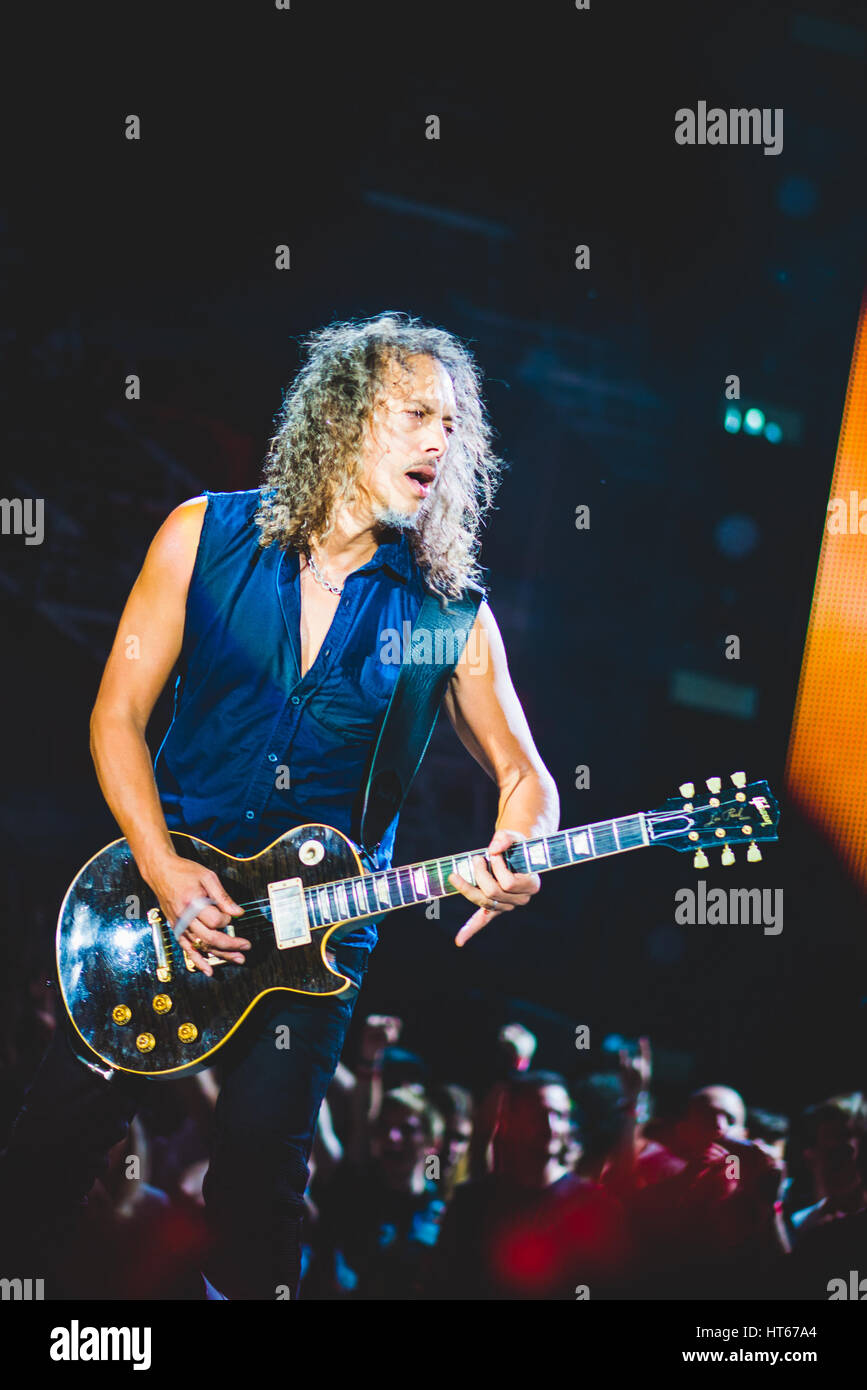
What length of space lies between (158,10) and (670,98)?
187cm

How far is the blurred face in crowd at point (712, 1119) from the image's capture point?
3.87 meters

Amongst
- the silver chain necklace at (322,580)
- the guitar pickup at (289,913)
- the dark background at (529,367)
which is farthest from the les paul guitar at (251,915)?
the dark background at (529,367)

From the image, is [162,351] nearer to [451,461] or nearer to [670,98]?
[451,461]

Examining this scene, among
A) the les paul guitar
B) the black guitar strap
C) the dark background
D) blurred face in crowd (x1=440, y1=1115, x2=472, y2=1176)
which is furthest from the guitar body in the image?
the dark background

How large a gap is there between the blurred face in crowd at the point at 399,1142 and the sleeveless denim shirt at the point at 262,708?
1.72 m

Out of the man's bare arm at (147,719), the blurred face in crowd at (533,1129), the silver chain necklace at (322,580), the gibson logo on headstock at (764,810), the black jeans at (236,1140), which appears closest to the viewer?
the black jeans at (236,1140)

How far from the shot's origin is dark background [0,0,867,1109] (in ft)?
13.1

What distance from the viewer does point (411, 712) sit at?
2828 millimetres

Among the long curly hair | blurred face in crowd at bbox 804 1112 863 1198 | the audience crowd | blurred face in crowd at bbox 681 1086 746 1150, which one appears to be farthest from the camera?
blurred face in crowd at bbox 681 1086 746 1150

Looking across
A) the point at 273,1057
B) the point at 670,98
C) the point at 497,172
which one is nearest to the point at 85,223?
the point at 497,172

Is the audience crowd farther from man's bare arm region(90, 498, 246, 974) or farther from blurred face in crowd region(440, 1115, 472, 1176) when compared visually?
man's bare arm region(90, 498, 246, 974)

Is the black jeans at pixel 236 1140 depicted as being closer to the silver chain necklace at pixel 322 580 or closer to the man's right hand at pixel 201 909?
the man's right hand at pixel 201 909

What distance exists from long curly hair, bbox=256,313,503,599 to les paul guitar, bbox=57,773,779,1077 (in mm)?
810

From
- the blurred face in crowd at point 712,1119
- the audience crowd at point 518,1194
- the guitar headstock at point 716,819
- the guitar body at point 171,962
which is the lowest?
the audience crowd at point 518,1194
